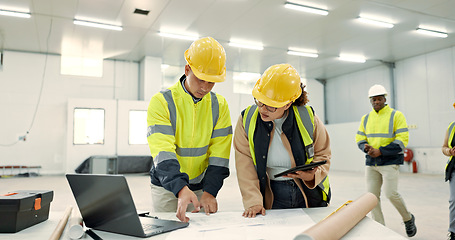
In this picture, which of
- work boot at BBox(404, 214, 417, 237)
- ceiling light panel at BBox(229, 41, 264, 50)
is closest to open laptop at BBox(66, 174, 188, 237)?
work boot at BBox(404, 214, 417, 237)

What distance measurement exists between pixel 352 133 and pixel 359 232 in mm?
10487

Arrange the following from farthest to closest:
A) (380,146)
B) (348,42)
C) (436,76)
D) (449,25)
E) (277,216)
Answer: (436,76), (348,42), (449,25), (380,146), (277,216)

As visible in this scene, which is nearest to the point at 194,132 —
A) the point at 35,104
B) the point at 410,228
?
the point at 410,228

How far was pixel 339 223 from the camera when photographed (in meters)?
1.08

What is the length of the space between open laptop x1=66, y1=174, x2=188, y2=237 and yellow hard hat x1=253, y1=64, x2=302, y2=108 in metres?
0.69

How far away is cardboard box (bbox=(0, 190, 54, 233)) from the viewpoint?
1.19 metres

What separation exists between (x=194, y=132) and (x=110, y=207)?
0.63m

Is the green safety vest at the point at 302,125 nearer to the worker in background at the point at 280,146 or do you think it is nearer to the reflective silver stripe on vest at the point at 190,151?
the worker in background at the point at 280,146

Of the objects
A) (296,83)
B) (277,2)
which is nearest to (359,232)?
(296,83)

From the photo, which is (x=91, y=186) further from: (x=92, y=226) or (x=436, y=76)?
(x=436, y=76)

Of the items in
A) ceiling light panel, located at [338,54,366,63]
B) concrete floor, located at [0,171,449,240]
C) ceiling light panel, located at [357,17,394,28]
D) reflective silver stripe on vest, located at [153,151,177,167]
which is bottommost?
concrete floor, located at [0,171,449,240]

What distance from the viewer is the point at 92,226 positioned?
1.24 m

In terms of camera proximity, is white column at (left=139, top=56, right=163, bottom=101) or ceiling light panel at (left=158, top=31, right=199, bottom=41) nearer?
ceiling light panel at (left=158, top=31, right=199, bottom=41)

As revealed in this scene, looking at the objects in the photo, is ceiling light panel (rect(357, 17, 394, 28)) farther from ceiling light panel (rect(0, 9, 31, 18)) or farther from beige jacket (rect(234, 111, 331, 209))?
ceiling light panel (rect(0, 9, 31, 18))
